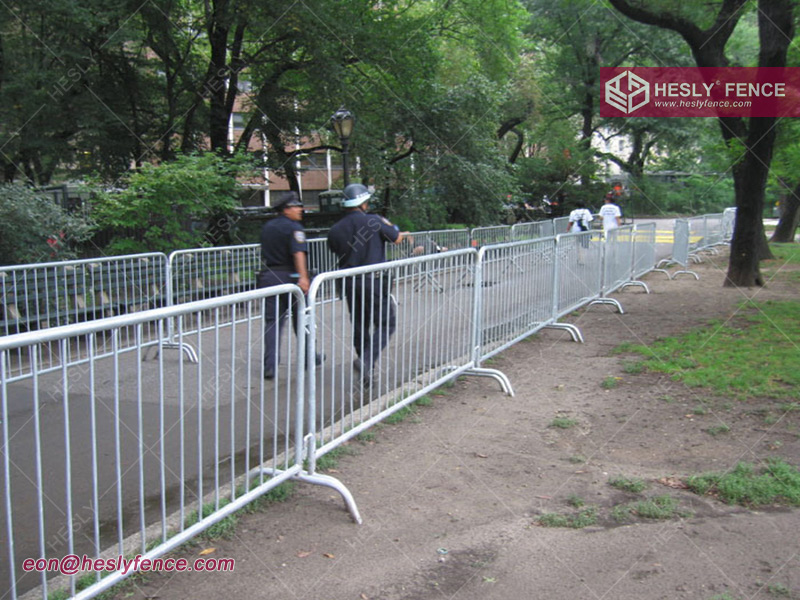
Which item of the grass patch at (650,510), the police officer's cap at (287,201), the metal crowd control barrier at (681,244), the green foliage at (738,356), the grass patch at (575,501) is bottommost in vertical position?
the grass patch at (575,501)

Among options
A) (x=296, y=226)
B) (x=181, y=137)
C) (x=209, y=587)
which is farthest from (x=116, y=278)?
(x=181, y=137)

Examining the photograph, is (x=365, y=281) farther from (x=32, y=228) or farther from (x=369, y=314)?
(x=32, y=228)

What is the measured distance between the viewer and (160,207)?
12.1m

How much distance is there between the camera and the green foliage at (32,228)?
9875mm

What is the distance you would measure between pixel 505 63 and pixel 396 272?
2425cm

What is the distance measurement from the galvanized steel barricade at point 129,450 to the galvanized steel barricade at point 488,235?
12.0 m

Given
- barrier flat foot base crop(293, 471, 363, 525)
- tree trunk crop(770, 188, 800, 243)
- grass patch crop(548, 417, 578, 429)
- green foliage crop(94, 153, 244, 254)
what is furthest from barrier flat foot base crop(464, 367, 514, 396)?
tree trunk crop(770, 188, 800, 243)

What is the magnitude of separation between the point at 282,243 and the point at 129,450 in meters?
2.72

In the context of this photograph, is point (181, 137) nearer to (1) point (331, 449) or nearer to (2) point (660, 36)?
(1) point (331, 449)

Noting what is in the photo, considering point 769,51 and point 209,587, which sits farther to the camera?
point 769,51

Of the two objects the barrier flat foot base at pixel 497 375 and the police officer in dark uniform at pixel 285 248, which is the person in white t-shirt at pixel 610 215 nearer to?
the barrier flat foot base at pixel 497 375

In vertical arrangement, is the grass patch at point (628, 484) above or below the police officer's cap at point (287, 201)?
below

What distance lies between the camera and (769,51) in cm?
1196

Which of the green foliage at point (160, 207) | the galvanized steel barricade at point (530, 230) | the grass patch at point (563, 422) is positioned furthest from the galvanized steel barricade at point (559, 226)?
the grass patch at point (563, 422)
